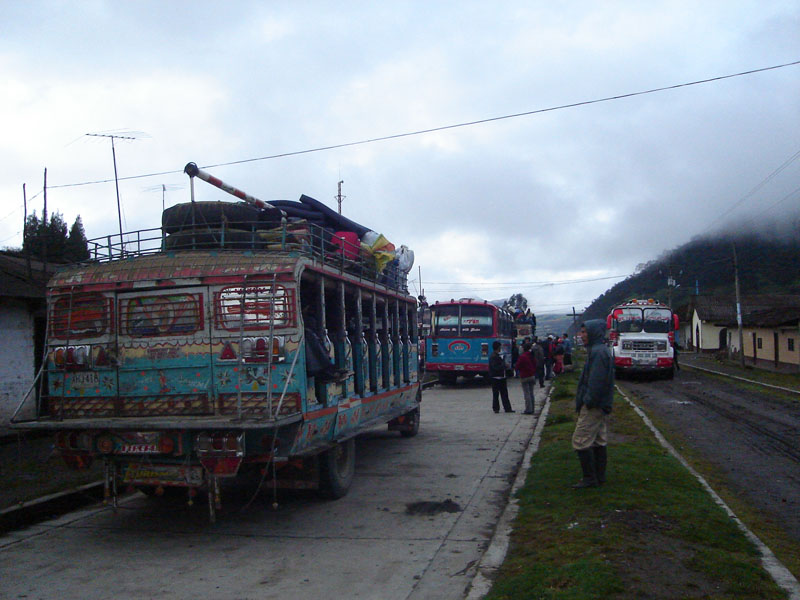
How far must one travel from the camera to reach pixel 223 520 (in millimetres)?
7695

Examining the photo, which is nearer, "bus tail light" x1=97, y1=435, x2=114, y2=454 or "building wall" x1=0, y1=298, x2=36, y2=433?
"bus tail light" x1=97, y1=435, x2=114, y2=454

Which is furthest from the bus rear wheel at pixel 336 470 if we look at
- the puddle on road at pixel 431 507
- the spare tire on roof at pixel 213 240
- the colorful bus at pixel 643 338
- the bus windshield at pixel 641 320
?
the bus windshield at pixel 641 320

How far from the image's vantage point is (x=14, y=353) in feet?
41.6

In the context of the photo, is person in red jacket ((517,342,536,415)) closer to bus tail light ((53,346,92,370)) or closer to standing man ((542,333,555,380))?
bus tail light ((53,346,92,370))

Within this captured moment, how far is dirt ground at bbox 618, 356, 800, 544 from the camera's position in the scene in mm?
8414

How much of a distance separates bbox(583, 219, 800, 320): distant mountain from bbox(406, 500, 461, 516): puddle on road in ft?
203

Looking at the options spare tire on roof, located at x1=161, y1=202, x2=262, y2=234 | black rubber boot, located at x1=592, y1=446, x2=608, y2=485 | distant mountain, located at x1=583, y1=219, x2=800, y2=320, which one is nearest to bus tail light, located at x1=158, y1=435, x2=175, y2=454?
spare tire on roof, located at x1=161, y1=202, x2=262, y2=234

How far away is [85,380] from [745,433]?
11603 mm

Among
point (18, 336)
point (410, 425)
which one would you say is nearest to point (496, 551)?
point (410, 425)

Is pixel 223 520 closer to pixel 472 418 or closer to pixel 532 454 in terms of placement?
pixel 532 454

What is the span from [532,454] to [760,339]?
36.8m

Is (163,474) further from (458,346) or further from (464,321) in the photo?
(464,321)

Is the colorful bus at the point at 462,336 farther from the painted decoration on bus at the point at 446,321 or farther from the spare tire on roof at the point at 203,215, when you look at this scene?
the spare tire on roof at the point at 203,215

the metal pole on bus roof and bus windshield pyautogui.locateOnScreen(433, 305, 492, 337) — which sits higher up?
the metal pole on bus roof
